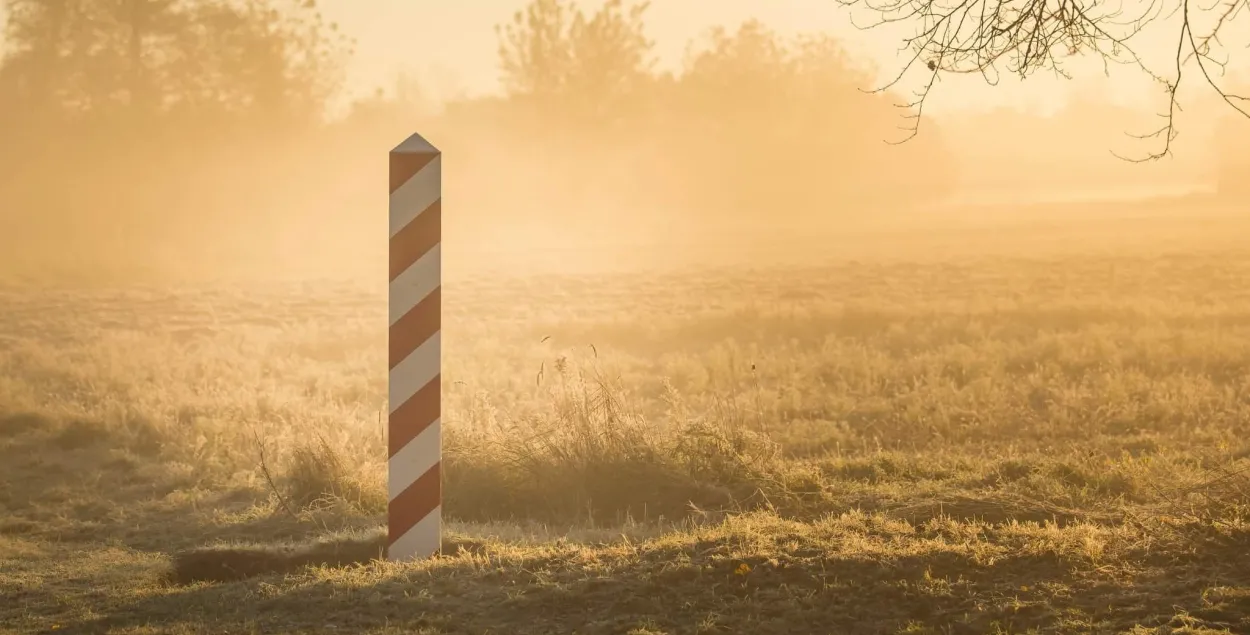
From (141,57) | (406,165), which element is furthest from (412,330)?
(141,57)

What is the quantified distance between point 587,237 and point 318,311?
2598cm

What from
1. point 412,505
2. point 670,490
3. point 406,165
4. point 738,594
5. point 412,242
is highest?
point 406,165

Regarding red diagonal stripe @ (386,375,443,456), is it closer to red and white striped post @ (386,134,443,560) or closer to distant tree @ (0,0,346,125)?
red and white striped post @ (386,134,443,560)

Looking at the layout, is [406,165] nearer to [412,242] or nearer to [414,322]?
[412,242]

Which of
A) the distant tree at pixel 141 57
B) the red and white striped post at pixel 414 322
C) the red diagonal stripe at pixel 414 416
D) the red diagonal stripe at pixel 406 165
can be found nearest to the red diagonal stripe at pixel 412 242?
the red and white striped post at pixel 414 322

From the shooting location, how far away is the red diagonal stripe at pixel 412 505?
222 inches

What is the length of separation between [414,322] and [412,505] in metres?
0.86

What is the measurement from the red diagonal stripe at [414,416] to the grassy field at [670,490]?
57 cm

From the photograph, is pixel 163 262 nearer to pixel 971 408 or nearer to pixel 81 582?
pixel 971 408

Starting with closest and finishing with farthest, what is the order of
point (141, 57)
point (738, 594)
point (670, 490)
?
point (738, 594)
point (670, 490)
point (141, 57)

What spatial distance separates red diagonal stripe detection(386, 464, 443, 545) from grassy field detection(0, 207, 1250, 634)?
254 millimetres

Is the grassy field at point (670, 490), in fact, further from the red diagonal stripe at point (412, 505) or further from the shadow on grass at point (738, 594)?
the red diagonal stripe at point (412, 505)

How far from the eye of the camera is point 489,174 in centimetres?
5203

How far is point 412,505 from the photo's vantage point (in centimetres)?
569
